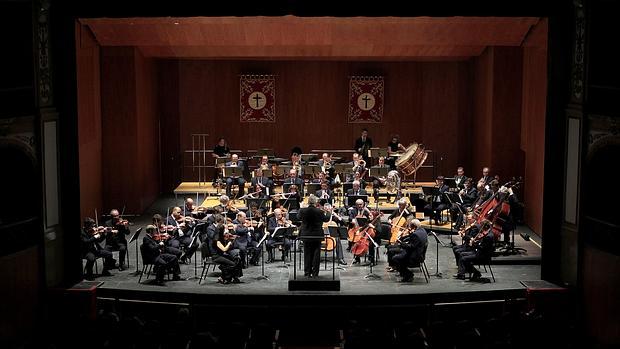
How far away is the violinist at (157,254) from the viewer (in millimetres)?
15250

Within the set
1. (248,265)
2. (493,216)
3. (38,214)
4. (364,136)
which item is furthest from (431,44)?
(38,214)

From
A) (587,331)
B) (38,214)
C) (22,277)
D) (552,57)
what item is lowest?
(587,331)

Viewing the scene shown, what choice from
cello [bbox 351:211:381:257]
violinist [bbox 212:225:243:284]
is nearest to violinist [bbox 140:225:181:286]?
violinist [bbox 212:225:243:284]

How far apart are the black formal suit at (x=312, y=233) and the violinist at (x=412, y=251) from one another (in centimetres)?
149

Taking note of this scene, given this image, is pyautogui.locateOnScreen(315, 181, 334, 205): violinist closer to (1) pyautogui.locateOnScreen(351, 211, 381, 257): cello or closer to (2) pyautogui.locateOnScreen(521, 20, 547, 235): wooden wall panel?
(1) pyautogui.locateOnScreen(351, 211, 381, 257): cello

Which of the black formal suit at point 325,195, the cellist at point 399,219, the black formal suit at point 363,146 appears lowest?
the cellist at point 399,219

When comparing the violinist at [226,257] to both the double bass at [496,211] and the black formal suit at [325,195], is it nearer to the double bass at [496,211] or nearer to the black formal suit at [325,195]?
the black formal suit at [325,195]

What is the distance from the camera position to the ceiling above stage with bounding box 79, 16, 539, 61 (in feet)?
65.2

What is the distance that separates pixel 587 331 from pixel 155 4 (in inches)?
333

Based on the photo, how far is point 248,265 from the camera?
652 inches

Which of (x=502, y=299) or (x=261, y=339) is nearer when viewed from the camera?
(x=261, y=339)

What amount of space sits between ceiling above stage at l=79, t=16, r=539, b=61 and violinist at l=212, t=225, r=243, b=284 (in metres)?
6.29

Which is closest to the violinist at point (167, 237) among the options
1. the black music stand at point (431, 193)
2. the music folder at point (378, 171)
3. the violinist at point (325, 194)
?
the violinist at point (325, 194)

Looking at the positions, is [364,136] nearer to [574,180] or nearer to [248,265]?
[248,265]
